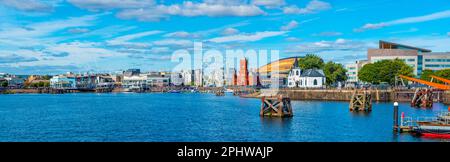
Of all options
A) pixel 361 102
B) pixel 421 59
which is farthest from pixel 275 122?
pixel 421 59

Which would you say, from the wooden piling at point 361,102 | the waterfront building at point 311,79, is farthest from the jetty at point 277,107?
the waterfront building at point 311,79

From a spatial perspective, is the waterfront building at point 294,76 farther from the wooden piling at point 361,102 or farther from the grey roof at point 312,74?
the wooden piling at point 361,102

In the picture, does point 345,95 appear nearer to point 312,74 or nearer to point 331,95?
point 331,95

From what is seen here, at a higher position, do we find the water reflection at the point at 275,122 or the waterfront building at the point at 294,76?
the waterfront building at the point at 294,76

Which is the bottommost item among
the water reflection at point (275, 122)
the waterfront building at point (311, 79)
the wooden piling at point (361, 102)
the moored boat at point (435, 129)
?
the water reflection at point (275, 122)

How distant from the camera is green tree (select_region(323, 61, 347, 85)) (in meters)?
169

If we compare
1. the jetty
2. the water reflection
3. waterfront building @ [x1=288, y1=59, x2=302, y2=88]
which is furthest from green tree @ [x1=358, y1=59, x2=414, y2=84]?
the water reflection

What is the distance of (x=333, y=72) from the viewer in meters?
172

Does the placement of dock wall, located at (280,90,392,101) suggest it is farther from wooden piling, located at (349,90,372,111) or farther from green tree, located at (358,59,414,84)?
wooden piling, located at (349,90,372,111)

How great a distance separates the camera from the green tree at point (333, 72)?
169 m

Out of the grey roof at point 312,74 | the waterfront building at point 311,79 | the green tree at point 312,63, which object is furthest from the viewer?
the green tree at point 312,63
